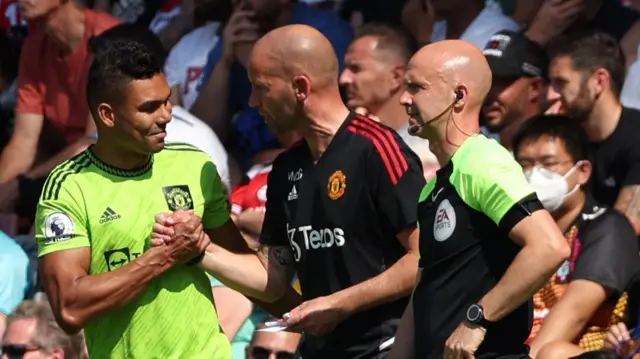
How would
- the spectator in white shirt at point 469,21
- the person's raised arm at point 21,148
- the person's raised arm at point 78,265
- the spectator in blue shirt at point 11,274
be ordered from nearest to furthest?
the person's raised arm at point 78,265
the spectator in blue shirt at point 11,274
the spectator in white shirt at point 469,21
the person's raised arm at point 21,148

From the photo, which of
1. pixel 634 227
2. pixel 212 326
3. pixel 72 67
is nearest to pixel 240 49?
pixel 72 67

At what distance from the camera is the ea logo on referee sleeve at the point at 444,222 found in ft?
17.3

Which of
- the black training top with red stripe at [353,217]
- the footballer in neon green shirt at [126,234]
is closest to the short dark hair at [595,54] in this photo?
the black training top with red stripe at [353,217]

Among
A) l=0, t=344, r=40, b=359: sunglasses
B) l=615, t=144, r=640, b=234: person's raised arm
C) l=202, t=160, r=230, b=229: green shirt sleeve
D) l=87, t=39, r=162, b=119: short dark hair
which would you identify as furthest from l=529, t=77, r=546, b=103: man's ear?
l=0, t=344, r=40, b=359: sunglasses

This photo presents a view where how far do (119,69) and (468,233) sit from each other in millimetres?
1543

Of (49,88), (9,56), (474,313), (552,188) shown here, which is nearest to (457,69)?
(474,313)

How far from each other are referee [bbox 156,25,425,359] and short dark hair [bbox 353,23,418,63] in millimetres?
2151

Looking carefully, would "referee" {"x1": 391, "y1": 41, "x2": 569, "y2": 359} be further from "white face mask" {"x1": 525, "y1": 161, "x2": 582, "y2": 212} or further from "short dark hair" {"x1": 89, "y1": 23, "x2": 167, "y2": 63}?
"short dark hair" {"x1": 89, "y1": 23, "x2": 167, "y2": 63}

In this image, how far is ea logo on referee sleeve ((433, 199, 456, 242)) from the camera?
528cm

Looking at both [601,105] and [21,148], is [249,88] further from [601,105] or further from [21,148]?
[601,105]

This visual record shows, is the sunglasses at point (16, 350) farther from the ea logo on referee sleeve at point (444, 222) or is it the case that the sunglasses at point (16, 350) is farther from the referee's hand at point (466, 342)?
the referee's hand at point (466, 342)

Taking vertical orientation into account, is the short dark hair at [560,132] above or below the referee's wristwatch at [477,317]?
below

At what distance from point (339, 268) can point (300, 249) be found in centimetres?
19

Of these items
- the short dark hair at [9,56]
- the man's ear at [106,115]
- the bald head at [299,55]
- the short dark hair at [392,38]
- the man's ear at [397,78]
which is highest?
the bald head at [299,55]
